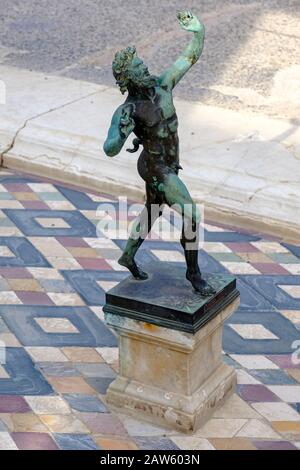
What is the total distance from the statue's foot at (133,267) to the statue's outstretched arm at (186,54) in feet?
2.68

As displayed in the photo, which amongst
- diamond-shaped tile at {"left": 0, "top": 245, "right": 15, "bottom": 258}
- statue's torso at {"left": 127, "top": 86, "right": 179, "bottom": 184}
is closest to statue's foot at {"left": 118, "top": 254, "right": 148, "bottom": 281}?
statue's torso at {"left": 127, "top": 86, "right": 179, "bottom": 184}

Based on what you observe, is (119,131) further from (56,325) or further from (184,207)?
(56,325)

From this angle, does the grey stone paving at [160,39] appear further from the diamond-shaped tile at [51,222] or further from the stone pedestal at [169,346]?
the stone pedestal at [169,346]

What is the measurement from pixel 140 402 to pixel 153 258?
1.67 meters

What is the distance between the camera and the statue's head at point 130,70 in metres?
5.16

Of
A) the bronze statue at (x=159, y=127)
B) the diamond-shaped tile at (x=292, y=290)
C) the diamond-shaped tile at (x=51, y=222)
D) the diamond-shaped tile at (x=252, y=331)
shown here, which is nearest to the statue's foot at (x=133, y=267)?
the bronze statue at (x=159, y=127)

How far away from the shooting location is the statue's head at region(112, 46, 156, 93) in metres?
5.16

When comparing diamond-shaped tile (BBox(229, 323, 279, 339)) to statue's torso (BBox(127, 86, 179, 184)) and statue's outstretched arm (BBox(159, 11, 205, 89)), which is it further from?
statue's outstretched arm (BBox(159, 11, 205, 89))

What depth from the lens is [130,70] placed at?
5.18 metres

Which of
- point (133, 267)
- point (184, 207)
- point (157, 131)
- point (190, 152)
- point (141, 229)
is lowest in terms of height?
point (190, 152)

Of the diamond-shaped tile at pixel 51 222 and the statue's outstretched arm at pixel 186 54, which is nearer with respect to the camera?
the statue's outstretched arm at pixel 186 54

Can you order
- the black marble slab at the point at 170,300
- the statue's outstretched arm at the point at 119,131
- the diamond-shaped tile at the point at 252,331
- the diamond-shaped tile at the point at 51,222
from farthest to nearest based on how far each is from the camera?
the diamond-shaped tile at the point at 51,222, the diamond-shaped tile at the point at 252,331, the black marble slab at the point at 170,300, the statue's outstretched arm at the point at 119,131

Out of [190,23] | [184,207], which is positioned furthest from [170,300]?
[190,23]

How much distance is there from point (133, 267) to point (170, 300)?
10.9 inches
